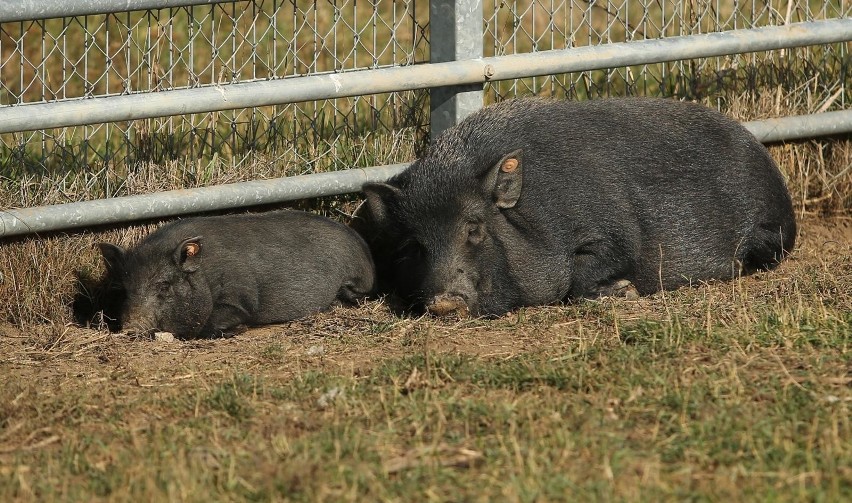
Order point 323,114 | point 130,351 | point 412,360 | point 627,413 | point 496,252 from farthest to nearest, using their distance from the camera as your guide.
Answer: point 323,114, point 496,252, point 130,351, point 412,360, point 627,413

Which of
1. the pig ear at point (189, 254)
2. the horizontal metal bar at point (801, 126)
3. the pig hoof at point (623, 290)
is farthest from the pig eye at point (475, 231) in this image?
the horizontal metal bar at point (801, 126)

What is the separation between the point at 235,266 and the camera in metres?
6.41

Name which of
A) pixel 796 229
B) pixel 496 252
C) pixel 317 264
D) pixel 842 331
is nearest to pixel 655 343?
pixel 842 331

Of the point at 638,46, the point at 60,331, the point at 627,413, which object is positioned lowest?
the point at 60,331

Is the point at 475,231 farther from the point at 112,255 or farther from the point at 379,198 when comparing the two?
the point at 112,255

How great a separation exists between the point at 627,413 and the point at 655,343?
0.79 m

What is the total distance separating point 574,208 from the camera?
21.1ft

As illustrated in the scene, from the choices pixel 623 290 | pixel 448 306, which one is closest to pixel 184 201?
pixel 448 306

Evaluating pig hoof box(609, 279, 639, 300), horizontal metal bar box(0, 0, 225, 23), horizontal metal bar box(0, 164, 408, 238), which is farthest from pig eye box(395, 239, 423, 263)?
horizontal metal bar box(0, 0, 225, 23)

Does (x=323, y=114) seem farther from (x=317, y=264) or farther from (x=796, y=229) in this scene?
(x=796, y=229)

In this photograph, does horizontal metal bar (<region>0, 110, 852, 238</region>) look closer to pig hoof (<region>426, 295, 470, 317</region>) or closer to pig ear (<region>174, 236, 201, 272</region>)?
pig ear (<region>174, 236, 201, 272</region>)

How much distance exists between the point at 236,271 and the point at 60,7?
1.51 meters

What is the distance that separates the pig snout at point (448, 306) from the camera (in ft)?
19.9

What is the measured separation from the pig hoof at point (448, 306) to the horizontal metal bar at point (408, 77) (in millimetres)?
1100
